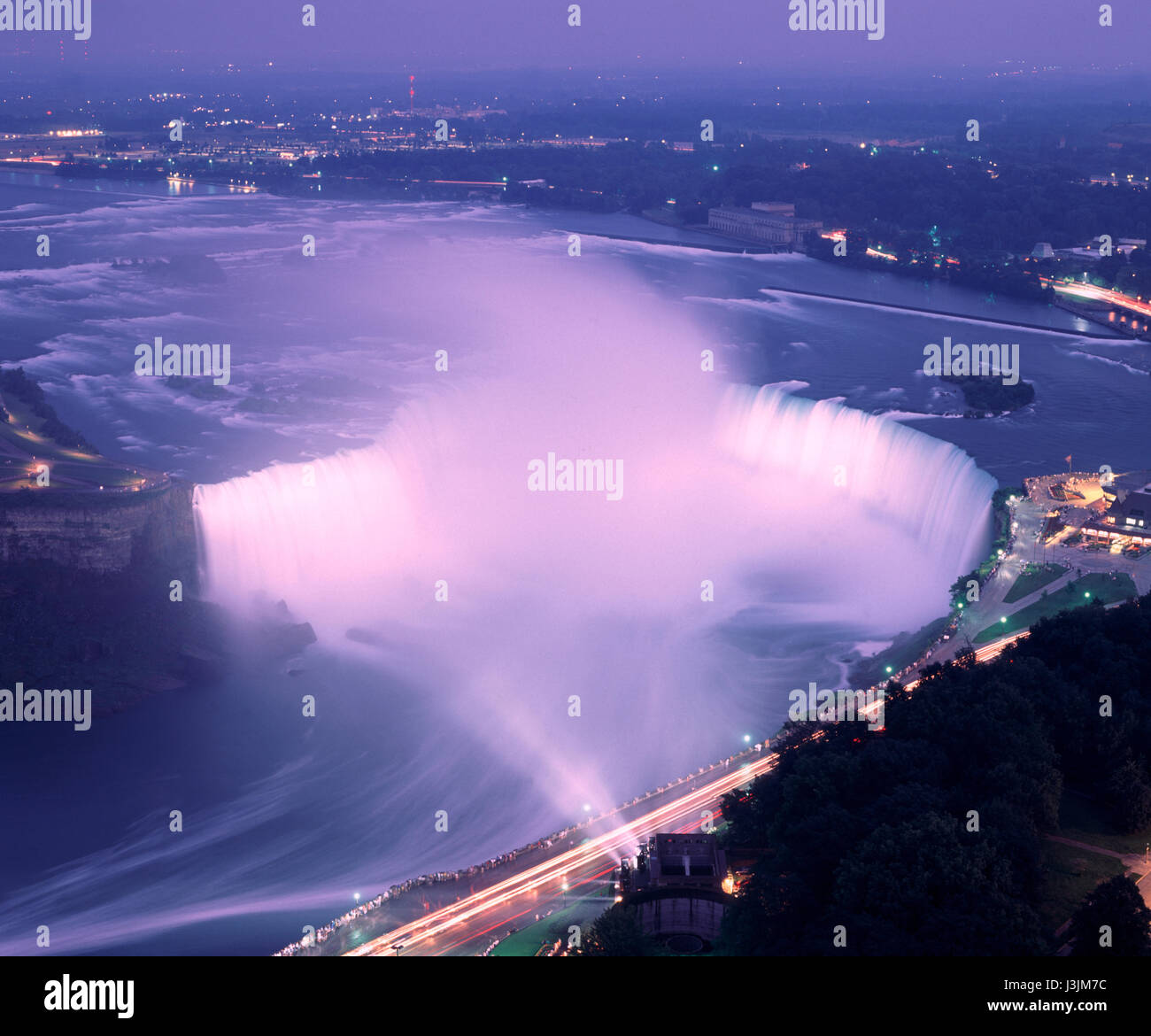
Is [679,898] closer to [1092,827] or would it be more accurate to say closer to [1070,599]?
[1092,827]

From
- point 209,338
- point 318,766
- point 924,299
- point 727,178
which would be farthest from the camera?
point 727,178

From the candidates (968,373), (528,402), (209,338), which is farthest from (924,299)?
(209,338)

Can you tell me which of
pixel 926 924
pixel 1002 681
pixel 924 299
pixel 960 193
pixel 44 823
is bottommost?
pixel 44 823

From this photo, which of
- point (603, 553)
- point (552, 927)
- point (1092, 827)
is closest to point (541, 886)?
point (552, 927)

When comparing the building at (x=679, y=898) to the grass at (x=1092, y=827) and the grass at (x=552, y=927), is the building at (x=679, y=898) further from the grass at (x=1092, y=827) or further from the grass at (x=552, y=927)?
the grass at (x=1092, y=827)

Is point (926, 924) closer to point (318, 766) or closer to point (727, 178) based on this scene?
point (318, 766)

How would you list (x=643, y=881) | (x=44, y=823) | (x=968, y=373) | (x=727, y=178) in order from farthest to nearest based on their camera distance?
(x=727, y=178) < (x=968, y=373) < (x=44, y=823) < (x=643, y=881)

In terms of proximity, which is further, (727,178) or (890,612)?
(727,178)
